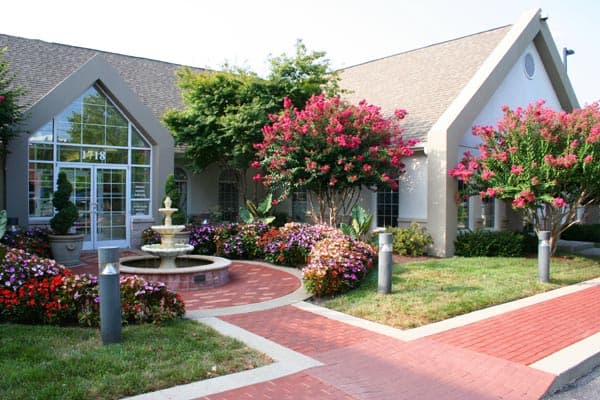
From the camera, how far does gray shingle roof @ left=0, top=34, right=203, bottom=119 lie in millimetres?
15031

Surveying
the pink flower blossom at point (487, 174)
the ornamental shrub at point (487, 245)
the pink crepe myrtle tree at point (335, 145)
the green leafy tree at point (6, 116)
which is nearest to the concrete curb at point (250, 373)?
the pink crepe myrtle tree at point (335, 145)

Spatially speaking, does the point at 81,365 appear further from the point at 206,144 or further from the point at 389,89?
the point at 389,89

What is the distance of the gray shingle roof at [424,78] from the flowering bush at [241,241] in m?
5.66

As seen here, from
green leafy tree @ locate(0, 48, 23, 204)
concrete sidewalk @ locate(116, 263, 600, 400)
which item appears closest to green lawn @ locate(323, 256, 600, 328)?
concrete sidewalk @ locate(116, 263, 600, 400)

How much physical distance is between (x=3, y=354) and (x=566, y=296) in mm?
9052

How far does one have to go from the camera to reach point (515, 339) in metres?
6.31

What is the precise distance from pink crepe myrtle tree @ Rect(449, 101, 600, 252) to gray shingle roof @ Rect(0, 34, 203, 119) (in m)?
11.0

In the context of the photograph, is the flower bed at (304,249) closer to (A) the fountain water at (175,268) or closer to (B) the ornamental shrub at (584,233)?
(A) the fountain water at (175,268)

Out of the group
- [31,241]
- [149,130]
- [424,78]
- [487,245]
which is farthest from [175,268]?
[424,78]

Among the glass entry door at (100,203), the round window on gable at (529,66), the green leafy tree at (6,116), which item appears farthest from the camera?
the round window on gable at (529,66)

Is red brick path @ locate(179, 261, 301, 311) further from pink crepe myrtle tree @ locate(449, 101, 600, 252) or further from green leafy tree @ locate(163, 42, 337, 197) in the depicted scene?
pink crepe myrtle tree @ locate(449, 101, 600, 252)

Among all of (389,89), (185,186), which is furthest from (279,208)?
(389,89)

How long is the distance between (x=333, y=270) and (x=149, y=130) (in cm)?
810

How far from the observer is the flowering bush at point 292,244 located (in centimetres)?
1177
